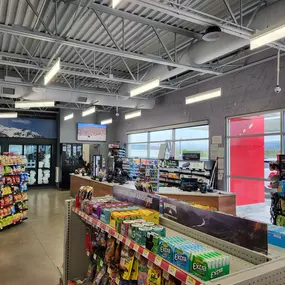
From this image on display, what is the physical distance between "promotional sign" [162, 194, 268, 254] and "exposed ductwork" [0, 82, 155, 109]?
26.0 ft

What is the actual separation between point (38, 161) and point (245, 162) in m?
10.7

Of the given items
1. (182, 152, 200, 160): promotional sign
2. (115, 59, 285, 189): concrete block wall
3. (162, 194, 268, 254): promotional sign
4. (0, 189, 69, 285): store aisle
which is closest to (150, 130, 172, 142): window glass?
(115, 59, 285, 189): concrete block wall

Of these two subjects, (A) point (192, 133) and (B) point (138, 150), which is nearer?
(A) point (192, 133)

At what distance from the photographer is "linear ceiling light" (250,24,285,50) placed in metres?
3.80

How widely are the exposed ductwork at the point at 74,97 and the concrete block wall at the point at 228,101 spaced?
1.06m

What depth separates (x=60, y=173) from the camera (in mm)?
14117

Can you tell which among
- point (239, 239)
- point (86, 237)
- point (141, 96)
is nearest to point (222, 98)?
point (141, 96)

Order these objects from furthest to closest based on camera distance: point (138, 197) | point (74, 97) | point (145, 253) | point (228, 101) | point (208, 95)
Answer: point (74, 97) < point (228, 101) < point (208, 95) < point (138, 197) < point (145, 253)

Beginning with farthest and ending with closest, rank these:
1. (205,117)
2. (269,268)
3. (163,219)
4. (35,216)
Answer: (205,117)
(35,216)
(163,219)
(269,268)

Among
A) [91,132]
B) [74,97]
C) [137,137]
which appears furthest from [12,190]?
[91,132]

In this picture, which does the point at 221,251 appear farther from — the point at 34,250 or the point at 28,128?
the point at 28,128

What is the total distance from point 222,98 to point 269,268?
25.3 ft

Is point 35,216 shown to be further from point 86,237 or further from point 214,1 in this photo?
point 214,1

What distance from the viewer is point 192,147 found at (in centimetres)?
1071
